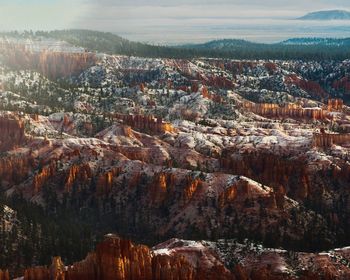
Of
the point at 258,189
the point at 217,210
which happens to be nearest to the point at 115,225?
the point at 217,210

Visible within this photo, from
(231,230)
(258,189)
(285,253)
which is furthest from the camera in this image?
(258,189)

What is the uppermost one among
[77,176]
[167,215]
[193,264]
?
[193,264]

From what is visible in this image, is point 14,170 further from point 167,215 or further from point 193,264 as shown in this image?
point 193,264

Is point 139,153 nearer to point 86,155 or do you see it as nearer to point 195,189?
point 86,155

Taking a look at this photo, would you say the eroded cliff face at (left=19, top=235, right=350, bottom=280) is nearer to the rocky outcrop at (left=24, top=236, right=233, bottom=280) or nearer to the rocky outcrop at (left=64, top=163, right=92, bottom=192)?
the rocky outcrop at (left=24, top=236, right=233, bottom=280)

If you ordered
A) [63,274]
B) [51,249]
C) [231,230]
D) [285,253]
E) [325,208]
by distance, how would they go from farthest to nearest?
[325,208]
[231,230]
[51,249]
[285,253]
[63,274]

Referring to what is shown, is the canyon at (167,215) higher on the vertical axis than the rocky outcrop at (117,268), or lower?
lower

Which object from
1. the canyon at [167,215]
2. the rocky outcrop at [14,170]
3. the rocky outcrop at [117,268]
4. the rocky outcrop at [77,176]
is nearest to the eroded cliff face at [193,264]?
the rocky outcrop at [117,268]

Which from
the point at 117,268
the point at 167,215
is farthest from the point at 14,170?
the point at 117,268

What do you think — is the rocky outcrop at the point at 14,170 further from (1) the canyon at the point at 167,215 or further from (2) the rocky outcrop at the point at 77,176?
(2) the rocky outcrop at the point at 77,176

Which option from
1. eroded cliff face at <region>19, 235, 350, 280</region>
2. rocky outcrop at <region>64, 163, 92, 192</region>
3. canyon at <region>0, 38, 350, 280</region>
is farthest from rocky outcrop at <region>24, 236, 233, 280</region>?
rocky outcrop at <region>64, 163, 92, 192</region>

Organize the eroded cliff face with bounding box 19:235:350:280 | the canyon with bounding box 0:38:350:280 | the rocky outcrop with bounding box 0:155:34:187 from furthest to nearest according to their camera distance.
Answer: the rocky outcrop with bounding box 0:155:34:187 → the canyon with bounding box 0:38:350:280 → the eroded cliff face with bounding box 19:235:350:280
